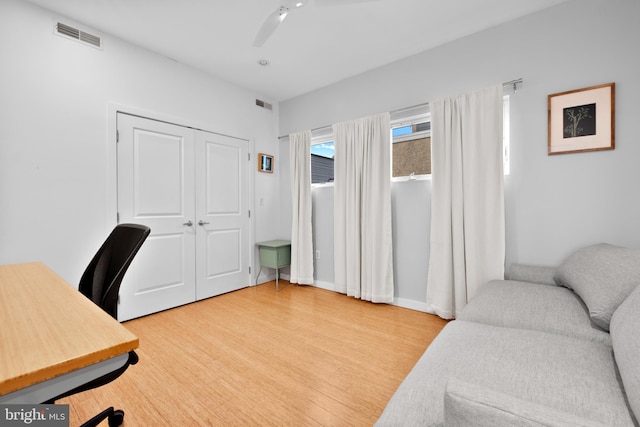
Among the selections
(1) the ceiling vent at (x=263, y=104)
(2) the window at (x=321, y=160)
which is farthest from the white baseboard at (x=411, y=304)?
(1) the ceiling vent at (x=263, y=104)

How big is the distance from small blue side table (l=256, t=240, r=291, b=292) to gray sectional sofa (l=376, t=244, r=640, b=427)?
252cm

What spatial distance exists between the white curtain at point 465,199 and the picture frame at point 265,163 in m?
2.36

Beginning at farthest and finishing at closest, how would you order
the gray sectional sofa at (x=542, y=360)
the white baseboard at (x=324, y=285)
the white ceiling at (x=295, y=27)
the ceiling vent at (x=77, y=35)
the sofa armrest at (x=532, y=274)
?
the white baseboard at (x=324, y=285)
the ceiling vent at (x=77, y=35)
the white ceiling at (x=295, y=27)
the sofa armrest at (x=532, y=274)
the gray sectional sofa at (x=542, y=360)

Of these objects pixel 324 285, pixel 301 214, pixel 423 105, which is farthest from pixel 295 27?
pixel 324 285

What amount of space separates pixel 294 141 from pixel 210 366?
2.97 meters

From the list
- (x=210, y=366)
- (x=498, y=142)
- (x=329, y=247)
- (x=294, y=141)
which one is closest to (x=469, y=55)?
(x=498, y=142)

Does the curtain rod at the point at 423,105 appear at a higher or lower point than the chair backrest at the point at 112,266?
higher

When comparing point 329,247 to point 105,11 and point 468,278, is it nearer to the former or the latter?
point 468,278

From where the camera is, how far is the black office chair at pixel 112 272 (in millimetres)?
1243

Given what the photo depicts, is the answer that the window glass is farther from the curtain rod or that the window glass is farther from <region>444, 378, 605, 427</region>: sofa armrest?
<region>444, 378, 605, 427</region>: sofa armrest

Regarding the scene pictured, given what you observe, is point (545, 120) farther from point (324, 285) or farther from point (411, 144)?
point (324, 285)

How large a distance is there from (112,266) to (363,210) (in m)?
2.47

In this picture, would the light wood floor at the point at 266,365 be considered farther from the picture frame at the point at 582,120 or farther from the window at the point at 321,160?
the picture frame at the point at 582,120

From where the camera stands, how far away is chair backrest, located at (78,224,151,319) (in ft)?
4.09
